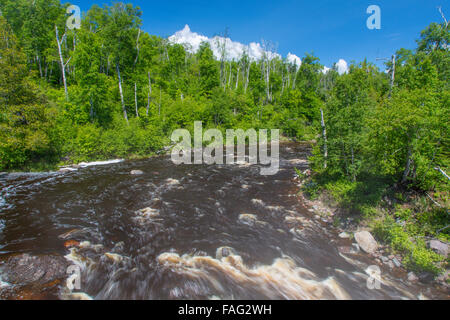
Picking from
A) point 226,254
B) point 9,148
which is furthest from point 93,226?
point 9,148

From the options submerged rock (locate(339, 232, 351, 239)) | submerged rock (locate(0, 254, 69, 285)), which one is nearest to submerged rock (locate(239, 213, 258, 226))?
submerged rock (locate(339, 232, 351, 239))

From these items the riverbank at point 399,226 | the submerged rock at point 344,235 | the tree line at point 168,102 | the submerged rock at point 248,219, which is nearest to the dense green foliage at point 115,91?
the tree line at point 168,102

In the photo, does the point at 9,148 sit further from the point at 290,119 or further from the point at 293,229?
the point at 290,119

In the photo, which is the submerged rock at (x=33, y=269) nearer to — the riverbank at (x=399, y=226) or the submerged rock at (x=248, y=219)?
the submerged rock at (x=248, y=219)

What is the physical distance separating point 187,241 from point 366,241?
7504 mm

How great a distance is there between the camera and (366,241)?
26.3 ft

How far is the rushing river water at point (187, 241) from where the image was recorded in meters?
6.12

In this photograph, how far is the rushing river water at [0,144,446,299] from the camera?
20.1ft

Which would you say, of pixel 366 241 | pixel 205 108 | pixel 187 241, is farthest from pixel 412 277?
pixel 205 108

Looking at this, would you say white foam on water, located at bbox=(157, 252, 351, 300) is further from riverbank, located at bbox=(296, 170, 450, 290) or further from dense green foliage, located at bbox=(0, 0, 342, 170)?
dense green foliage, located at bbox=(0, 0, 342, 170)

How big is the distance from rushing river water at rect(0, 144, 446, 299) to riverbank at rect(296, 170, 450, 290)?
1.75 feet

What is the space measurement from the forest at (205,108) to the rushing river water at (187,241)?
250cm

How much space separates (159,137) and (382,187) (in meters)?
24.5
